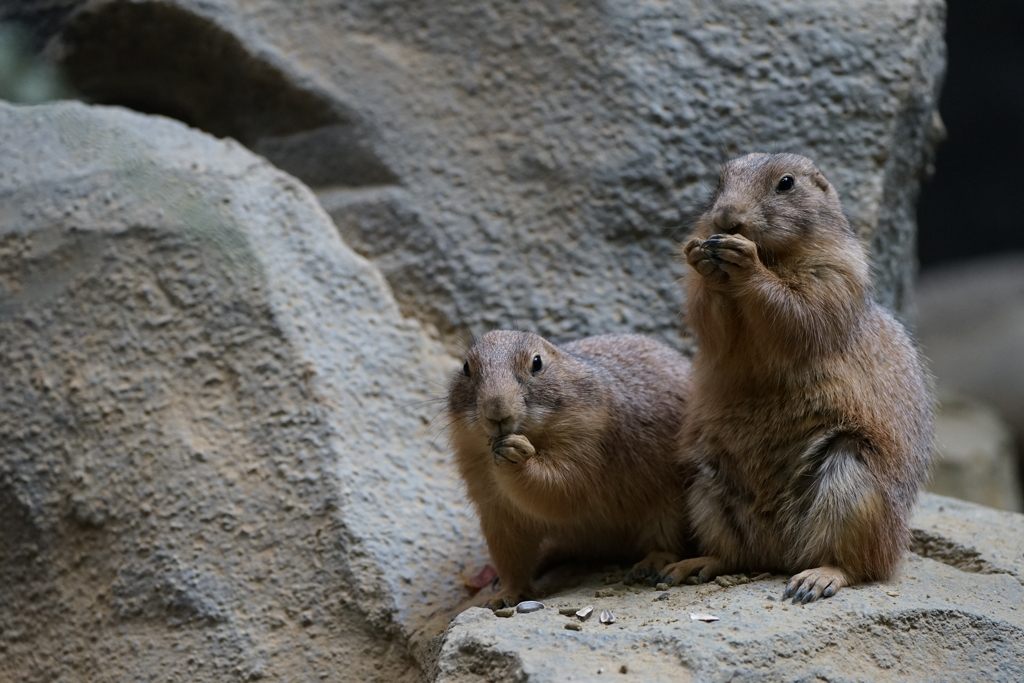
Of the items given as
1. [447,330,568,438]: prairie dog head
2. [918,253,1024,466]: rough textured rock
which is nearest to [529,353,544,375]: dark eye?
[447,330,568,438]: prairie dog head

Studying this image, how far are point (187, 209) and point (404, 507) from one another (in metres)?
1.92

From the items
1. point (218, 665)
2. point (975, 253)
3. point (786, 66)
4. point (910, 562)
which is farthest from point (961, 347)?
point (218, 665)

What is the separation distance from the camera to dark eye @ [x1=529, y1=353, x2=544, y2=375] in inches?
162

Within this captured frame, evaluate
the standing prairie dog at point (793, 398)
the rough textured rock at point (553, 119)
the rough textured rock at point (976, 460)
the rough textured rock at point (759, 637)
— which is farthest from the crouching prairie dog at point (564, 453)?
the rough textured rock at point (976, 460)

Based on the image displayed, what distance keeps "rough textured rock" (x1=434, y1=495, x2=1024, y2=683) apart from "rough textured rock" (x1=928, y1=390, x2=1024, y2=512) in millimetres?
4762

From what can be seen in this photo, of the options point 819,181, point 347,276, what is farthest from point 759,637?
point 347,276

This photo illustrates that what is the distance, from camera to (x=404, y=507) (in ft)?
15.6

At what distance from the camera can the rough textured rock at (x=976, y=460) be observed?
357 inches

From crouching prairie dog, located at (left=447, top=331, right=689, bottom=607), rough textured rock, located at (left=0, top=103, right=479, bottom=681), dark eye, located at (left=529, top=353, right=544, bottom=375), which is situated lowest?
rough textured rock, located at (left=0, top=103, right=479, bottom=681)

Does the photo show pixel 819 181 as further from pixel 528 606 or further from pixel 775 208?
pixel 528 606

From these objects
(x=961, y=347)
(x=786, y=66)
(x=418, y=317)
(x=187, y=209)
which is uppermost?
(x=786, y=66)

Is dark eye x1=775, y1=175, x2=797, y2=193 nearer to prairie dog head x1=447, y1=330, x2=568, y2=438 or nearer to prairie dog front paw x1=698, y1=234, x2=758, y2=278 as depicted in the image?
prairie dog front paw x1=698, y1=234, x2=758, y2=278

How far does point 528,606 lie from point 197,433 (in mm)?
1889

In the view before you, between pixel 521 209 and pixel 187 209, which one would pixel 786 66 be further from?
pixel 187 209
